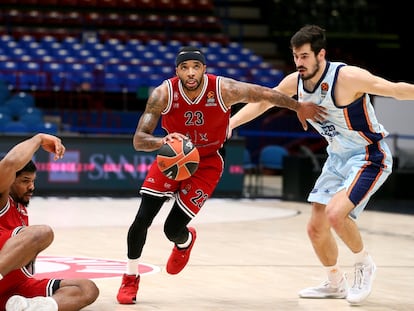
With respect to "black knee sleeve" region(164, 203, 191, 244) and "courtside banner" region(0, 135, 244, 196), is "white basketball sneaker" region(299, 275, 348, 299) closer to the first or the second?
"black knee sleeve" region(164, 203, 191, 244)

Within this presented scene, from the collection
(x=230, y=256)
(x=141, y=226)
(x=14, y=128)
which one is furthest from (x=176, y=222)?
(x=14, y=128)

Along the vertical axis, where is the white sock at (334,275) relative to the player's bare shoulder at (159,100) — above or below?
below

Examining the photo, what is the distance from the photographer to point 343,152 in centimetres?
726

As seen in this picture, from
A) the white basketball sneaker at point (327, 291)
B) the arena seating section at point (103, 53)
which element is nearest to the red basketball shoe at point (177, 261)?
the white basketball sneaker at point (327, 291)

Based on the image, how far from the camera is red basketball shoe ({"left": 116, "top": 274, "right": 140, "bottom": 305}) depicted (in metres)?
6.61

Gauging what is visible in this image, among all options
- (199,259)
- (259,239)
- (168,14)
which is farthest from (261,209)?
(168,14)

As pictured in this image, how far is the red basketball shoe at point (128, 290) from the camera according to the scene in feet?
21.7

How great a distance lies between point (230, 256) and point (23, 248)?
4.17 m

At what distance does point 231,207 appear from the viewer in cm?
1560

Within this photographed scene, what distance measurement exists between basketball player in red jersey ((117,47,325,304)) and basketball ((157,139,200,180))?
29 centimetres

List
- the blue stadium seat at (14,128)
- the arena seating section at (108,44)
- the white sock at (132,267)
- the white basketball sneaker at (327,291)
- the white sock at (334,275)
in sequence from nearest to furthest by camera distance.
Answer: the white sock at (132,267), the white basketball sneaker at (327,291), the white sock at (334,275), the blue stadium seat at (14,128), the arena seating section at (108,44)

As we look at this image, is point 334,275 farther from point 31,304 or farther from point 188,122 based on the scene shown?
point 31,304

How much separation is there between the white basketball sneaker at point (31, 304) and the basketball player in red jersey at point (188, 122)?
109 centimetres

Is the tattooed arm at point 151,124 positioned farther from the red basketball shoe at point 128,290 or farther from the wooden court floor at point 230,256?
the wooden court floor at point 230,256
